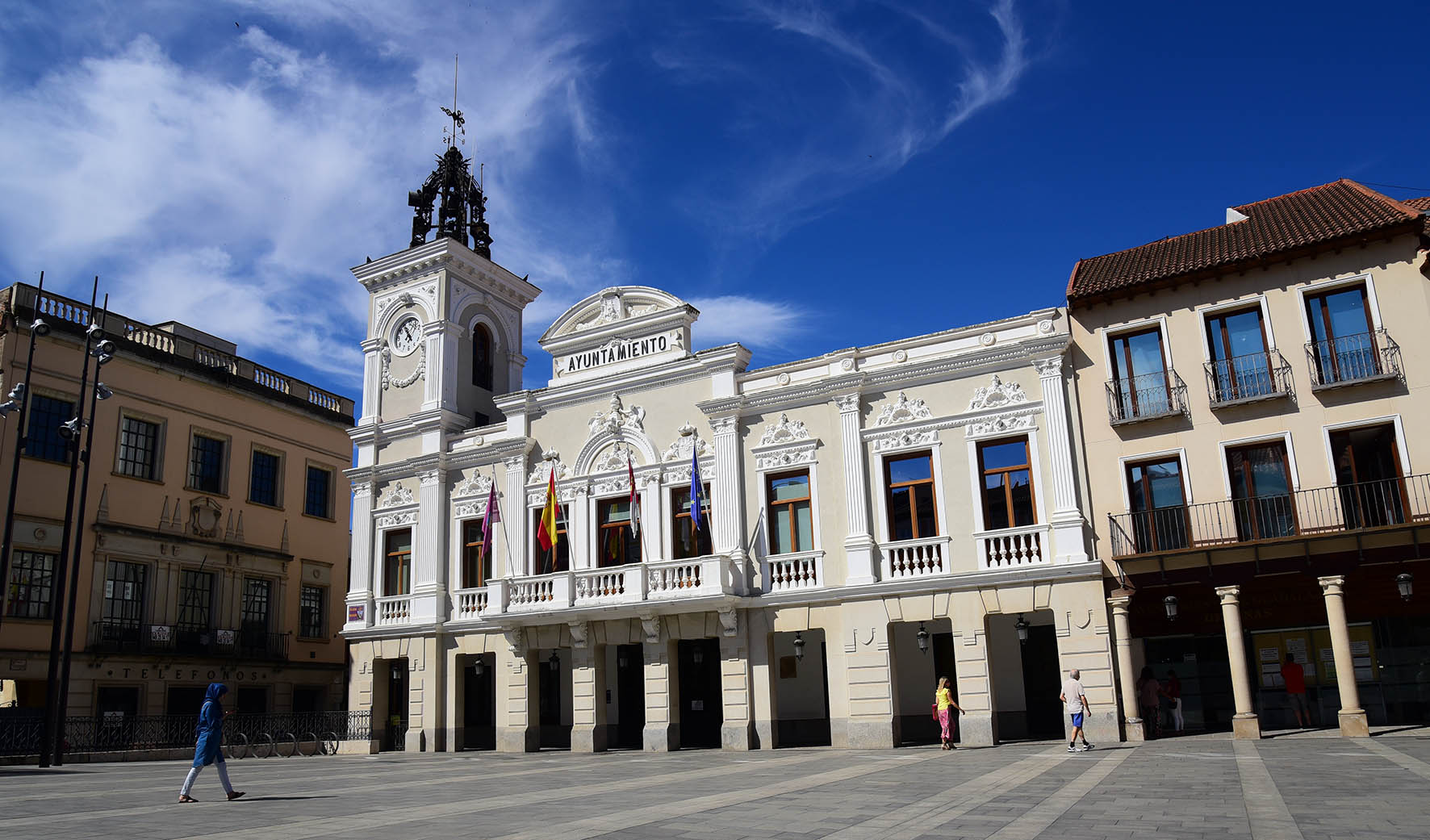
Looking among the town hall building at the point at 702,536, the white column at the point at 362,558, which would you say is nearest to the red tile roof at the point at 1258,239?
the town hall building at the point at 702,536

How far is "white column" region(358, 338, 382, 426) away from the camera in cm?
3158

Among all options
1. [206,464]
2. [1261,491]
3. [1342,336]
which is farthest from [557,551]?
[1342,336]

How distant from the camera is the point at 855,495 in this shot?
927 inches

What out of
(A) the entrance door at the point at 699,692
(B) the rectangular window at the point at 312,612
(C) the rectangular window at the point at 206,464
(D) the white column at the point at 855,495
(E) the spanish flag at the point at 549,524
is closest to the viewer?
(D) the white column at the point at 855,495

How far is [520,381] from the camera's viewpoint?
110 ft

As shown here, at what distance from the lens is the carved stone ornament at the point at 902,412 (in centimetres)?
2353

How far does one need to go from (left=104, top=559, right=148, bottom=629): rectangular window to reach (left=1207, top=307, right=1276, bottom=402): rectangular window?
30078mm

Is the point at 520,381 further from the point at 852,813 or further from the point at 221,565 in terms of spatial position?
the point at 852,813

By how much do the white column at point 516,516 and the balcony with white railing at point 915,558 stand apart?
10053 mm

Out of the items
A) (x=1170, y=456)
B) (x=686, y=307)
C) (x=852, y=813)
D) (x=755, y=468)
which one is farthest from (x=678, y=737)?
(x=852, y=813)

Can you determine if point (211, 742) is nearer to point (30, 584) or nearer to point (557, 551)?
point (557, 551)

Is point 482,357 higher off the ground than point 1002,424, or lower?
higher

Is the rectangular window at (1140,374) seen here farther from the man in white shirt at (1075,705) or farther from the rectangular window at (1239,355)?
the man in white shirt at (1075,705)

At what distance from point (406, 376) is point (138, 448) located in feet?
29.2
